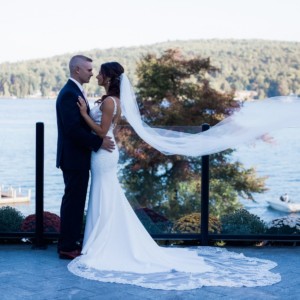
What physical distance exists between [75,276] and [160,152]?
1.61m

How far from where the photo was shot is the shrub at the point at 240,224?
6621 millimetres

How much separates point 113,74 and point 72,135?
65cm

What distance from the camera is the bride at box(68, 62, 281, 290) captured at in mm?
5262

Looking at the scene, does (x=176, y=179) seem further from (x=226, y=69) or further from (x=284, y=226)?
(x=226, y=69)

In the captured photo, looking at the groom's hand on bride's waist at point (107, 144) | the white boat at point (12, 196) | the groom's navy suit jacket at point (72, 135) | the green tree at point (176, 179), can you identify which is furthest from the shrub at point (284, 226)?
the white boat at point (12, 196)

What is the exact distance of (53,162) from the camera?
6.66 meters

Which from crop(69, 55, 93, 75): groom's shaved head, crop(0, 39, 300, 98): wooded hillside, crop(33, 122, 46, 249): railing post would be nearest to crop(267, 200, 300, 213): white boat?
crop(33, 122, 46, 249): railing post

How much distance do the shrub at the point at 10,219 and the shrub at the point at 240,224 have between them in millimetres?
2107

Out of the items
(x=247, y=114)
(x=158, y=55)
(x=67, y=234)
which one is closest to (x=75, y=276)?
(x=67, y=234)

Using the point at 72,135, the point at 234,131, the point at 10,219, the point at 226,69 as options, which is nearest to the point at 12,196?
the point at 10,219

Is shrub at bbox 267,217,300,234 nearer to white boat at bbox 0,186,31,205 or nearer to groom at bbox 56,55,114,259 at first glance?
groom at bbox 56,55,114,259

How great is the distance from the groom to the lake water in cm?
59

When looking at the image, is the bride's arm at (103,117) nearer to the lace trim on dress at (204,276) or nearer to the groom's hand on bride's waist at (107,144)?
the groom's hand on bride's waist at (107,144)

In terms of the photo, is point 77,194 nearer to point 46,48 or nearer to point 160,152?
point 160,152
